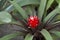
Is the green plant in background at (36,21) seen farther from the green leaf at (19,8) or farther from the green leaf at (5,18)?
the green leaf at (5,18)

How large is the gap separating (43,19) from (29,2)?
0.46 feet

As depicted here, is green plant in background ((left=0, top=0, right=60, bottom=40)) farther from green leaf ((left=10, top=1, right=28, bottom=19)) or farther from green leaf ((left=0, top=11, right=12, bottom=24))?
green leaf ((left=0, top=11, right=12, bottom=24))

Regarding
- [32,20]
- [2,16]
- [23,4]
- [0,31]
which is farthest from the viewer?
[0,31]

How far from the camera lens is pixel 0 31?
1.05 metres

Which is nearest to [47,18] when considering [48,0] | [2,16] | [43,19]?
[43,19]

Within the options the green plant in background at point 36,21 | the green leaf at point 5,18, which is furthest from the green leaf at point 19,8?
the green leaf at point 5,18

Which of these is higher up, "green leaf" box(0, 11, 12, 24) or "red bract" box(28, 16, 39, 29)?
"red bract" box(28, 16, 39, 29)

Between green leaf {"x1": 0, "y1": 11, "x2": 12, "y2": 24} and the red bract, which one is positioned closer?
green leaf {"x1": 0, "y1": 11, "x2": 12, "y2": 24}

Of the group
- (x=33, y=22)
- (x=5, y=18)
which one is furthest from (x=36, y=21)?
(x=5, y=18)

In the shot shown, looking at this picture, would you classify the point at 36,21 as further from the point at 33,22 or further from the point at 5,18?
the point at 5,18

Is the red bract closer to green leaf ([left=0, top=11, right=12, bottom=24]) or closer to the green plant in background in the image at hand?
the green plant in background

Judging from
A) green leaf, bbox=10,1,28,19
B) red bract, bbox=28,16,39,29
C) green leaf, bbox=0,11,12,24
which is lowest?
green leaf, bbox=0,11,12,24

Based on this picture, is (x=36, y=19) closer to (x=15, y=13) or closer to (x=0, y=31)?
(x=15, y=13)

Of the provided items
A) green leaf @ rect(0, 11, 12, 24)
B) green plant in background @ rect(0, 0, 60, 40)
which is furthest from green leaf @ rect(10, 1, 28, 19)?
green leaf @ rect(0, 11, 12, 24)
